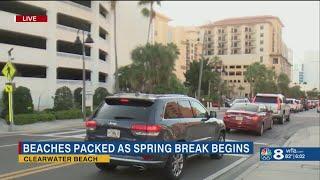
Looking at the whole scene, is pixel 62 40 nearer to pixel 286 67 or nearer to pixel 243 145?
pixel 243 145

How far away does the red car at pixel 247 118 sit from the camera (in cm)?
2341

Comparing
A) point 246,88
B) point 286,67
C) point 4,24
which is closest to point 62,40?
point 4,24

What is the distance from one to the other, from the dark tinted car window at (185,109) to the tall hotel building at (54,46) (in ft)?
92.3

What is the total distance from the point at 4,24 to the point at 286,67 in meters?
153

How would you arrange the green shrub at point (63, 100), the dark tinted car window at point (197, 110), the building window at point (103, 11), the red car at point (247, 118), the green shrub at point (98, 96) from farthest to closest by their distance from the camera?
the building window at point (103, 11), the green shrub at point (98, 96), the green shrub at point (63, 100), the red car at point (247, 118), the dark tinted car window at point (197, 110)

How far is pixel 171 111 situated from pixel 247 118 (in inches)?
506

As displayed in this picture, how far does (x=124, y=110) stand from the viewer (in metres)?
10.7

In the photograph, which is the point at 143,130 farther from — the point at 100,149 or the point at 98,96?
the point at 98,96

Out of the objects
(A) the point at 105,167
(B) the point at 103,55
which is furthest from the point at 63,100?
(A) the point at 105,167

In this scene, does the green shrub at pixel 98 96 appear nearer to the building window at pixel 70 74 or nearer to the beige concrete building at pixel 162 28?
the building window at pixel 70 74

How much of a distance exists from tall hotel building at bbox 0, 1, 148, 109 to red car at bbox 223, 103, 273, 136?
17.9 meters

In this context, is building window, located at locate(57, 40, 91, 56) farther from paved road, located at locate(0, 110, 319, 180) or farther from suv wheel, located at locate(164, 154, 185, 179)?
suv wheel, located at locate(164, 154, 185, 179)

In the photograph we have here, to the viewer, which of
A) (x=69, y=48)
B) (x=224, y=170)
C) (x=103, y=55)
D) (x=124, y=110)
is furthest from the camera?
(x=103, y=55)

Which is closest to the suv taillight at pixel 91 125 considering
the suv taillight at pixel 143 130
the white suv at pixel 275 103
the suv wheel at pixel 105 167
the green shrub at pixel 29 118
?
the suv taillight at pixel 143 130
